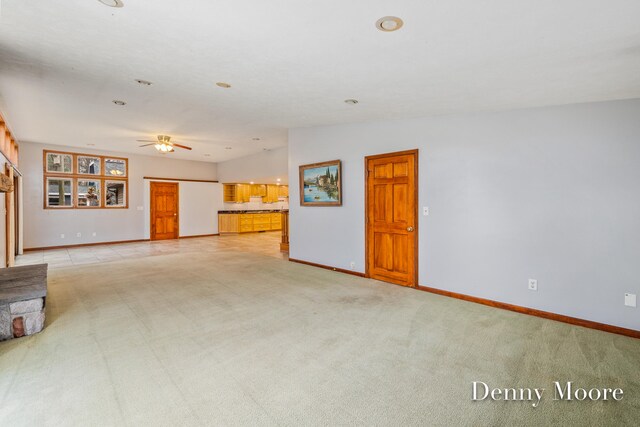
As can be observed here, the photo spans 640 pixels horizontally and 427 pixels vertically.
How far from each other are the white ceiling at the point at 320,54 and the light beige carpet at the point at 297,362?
99.1 inches

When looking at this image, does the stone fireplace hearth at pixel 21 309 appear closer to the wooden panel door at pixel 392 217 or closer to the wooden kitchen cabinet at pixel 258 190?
the wooden panel door at pixel 392 217

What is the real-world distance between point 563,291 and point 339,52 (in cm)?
351

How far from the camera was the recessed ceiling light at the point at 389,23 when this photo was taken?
223cm

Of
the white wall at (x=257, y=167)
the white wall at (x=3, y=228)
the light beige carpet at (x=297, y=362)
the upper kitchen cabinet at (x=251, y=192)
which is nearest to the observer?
the light beige carpet at (x=297, y=362)

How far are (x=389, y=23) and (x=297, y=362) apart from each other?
108 inches

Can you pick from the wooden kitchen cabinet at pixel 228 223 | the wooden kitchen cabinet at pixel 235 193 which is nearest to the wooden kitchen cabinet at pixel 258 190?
the wooden kitchen cabinet at pixel 235 193

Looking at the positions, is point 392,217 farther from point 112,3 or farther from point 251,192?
point 251,192

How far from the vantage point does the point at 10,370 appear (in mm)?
2369

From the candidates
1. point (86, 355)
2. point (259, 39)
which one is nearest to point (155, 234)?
point (86, 355)

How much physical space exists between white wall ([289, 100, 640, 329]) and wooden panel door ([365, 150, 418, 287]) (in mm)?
140

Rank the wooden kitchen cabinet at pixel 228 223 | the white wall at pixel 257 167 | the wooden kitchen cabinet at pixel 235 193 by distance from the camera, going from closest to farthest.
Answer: the white wall at pixel 257 167, the wooden kitchen cabinet at pixel 228 223, the wooden kitchen cabinet at pixel 235 193

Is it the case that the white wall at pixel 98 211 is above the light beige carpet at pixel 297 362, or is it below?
above

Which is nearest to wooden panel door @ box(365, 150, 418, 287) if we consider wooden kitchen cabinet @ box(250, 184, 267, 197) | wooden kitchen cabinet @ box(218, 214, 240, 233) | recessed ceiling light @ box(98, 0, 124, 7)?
recessed ceiling light @ box(98, 0, 124, 7)

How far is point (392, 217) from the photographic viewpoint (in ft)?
16.1
